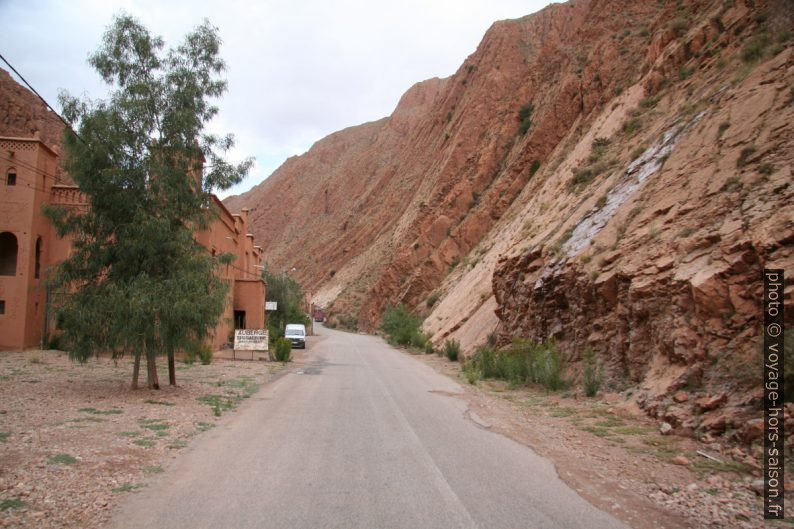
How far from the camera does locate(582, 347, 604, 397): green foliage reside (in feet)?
38.9

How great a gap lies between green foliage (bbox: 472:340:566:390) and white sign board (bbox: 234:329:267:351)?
10.2m

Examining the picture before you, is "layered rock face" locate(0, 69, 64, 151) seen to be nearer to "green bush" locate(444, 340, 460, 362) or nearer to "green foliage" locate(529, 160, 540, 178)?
"green bush" locate(444, 340, 460, 362)

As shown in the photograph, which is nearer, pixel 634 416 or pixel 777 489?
pixel 777 489

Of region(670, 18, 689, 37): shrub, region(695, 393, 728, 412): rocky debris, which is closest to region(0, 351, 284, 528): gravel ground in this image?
region(695, 393, 728, 412): rocky debris

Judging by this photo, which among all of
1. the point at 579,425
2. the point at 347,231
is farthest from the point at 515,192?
the point at 347,231

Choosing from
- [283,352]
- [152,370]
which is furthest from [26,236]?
[152,370]

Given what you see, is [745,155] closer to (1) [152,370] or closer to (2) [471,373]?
(2) [471,373]

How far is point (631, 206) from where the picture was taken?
1477cm

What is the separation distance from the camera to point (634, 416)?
955 cm

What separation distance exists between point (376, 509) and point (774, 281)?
687cm

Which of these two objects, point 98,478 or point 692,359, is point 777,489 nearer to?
point 692,359

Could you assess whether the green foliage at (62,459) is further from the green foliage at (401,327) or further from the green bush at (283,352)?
the green foliage at (401,327)

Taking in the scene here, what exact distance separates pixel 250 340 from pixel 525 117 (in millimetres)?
34821

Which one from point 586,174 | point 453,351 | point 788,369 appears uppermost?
point 586,174
